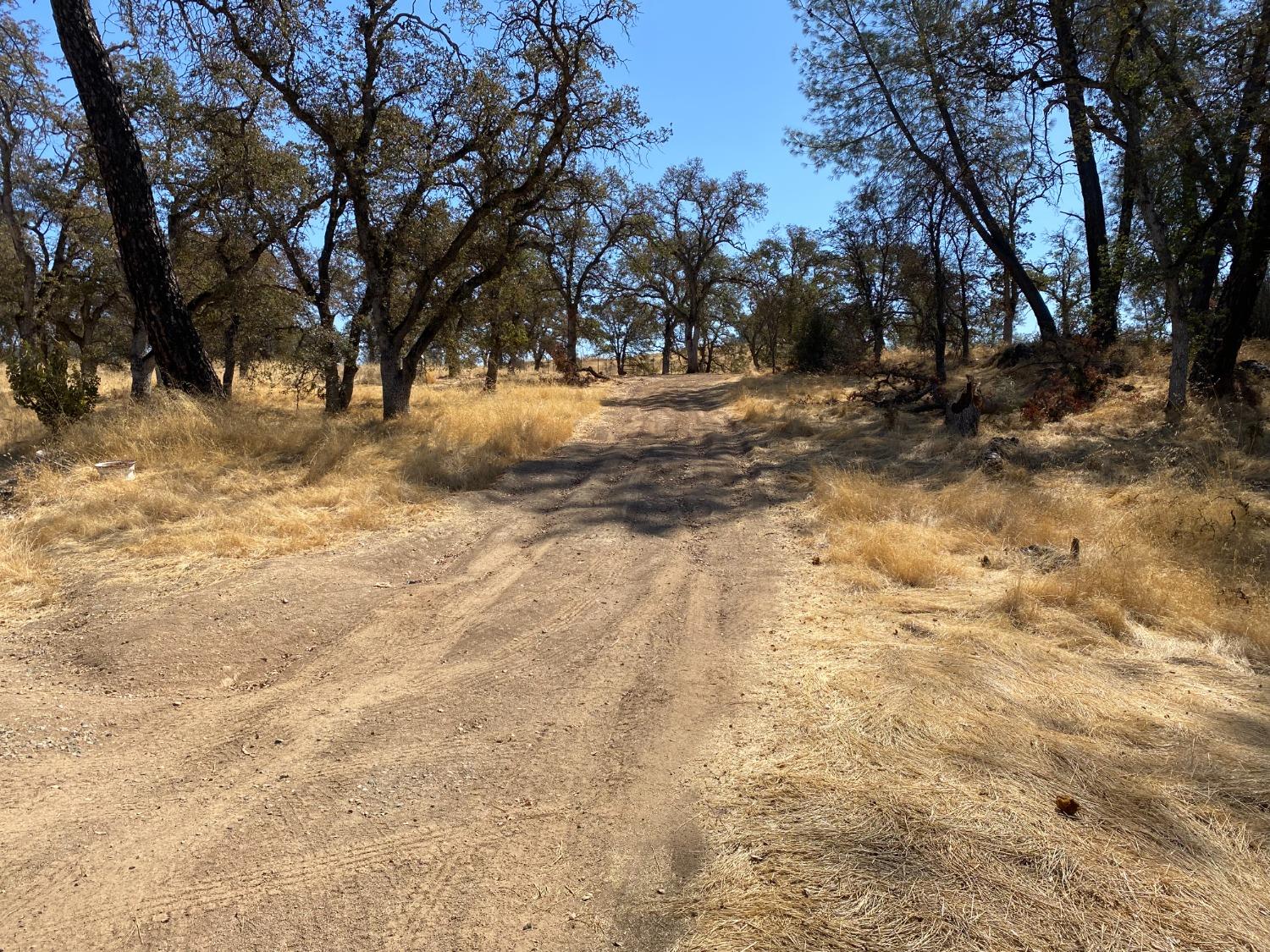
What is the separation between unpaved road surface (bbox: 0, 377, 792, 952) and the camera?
2242 mm

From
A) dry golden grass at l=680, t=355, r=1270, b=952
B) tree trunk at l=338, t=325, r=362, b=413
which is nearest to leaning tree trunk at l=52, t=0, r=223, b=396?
tree trunk at l=338, t=325, r=362, b=413

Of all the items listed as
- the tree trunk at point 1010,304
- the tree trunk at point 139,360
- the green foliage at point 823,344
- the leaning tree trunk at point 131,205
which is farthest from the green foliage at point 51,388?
the tree trunk at point 1010,304

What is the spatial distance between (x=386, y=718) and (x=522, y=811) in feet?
3.65

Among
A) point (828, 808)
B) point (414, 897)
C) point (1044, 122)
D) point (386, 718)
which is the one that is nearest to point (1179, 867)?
point (828, 808)

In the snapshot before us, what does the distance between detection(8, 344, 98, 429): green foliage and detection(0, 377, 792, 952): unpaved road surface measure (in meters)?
6.06

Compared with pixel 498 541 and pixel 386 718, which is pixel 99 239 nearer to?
pixel 498 541

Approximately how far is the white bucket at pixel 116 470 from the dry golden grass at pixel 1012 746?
6.82 m

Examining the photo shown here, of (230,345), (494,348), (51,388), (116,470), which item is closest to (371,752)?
(116,470)

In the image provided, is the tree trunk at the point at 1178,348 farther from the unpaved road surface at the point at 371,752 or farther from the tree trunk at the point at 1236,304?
the unpaved road surface at the point at 371,752

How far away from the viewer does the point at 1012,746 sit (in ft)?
9.98

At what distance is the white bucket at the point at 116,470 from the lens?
6.76 m

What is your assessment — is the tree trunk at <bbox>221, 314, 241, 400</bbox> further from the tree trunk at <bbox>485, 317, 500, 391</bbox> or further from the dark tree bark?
the tree trunk at <bbox>485, 317, 500, 391</bbox>

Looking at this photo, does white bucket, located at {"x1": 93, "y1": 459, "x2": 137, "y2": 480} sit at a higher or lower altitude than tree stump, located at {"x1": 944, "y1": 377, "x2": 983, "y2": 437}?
lower

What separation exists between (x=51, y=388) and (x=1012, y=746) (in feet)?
37.8
